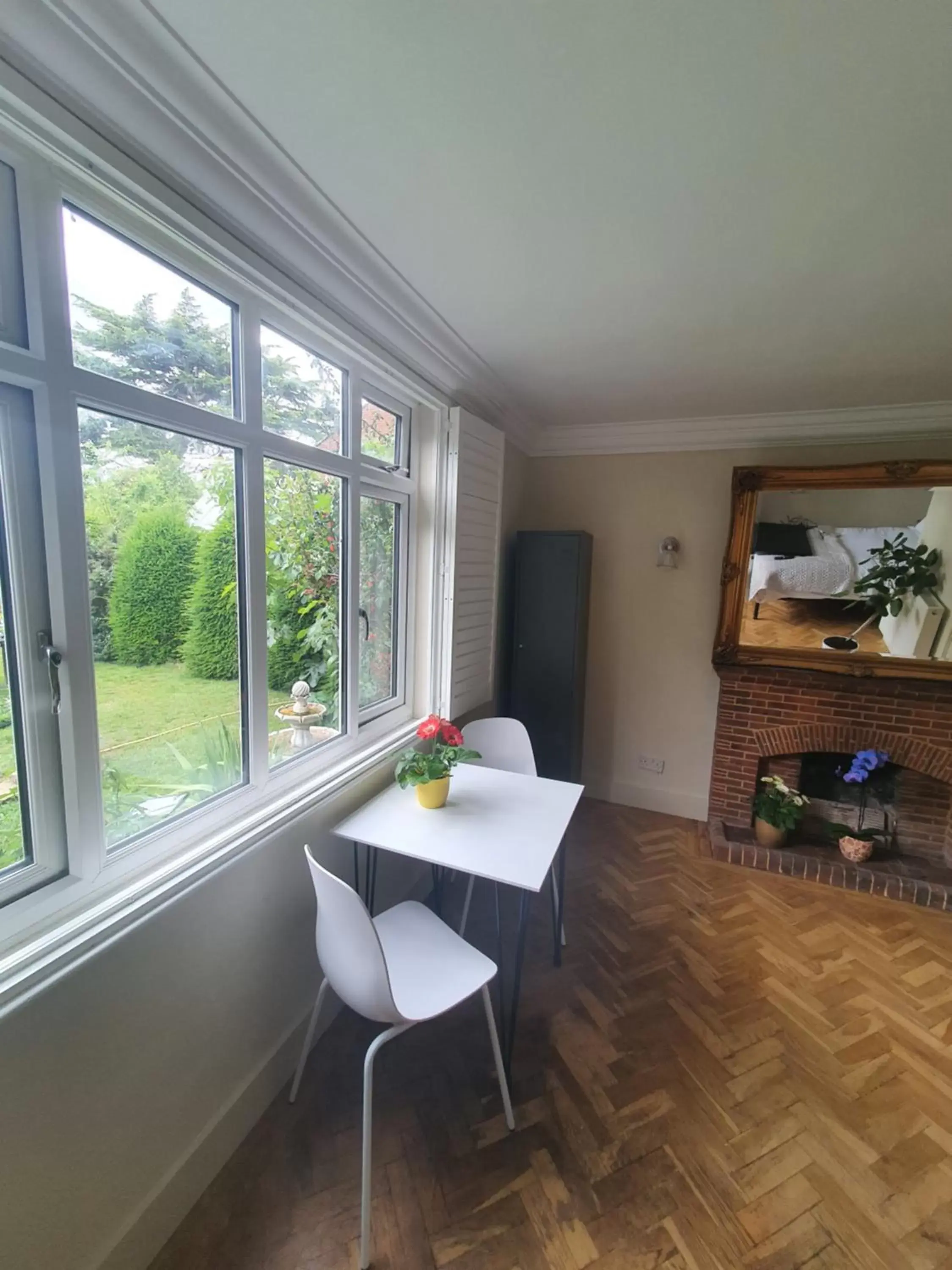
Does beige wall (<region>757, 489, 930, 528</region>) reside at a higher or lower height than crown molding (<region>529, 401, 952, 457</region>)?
lower

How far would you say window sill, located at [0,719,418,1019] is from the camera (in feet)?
2.95

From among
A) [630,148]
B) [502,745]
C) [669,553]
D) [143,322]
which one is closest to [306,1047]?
[502,745]

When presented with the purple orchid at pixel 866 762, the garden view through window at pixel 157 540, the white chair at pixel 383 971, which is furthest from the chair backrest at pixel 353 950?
the purple orchid at pixel 866 762

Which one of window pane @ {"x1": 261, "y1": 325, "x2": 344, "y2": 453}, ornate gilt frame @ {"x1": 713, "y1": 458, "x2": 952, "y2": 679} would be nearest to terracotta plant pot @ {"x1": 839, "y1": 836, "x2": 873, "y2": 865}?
ornate gilt frame @ {"x1": 713, "y1": 458, "x2": 952, "y2": 679}

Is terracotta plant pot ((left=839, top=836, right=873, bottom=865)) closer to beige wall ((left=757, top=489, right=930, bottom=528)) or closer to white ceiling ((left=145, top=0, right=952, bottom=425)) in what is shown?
beige wall ((left=757, top=489, right=930, bottom=528))

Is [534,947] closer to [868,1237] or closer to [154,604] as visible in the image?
[868,1237]

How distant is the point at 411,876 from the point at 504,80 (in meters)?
2.59

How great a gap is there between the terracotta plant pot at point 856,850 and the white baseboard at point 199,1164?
2791 millimetres

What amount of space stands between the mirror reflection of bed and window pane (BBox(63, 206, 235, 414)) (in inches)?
109

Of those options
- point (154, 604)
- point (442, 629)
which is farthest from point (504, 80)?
point (442, 629)

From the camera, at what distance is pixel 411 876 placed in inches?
91.6

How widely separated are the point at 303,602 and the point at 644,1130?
1.89m

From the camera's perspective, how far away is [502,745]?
2332mm

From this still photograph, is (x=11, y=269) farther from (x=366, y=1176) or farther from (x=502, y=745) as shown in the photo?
(x=502, y=745)
